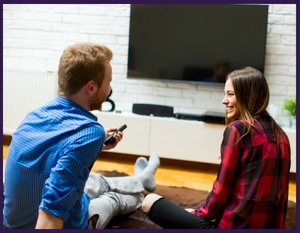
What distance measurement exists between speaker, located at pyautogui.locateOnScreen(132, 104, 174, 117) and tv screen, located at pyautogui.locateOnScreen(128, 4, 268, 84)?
0.89 ft

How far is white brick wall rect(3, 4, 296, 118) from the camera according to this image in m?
3.80

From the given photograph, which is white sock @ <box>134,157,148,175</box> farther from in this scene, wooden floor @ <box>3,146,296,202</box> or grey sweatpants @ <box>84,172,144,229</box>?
wooden floor @ <box>3,146,296,202</box>

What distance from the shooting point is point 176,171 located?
367 centimetres

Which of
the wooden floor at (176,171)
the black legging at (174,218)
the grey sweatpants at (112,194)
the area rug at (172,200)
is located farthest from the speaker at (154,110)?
the black legging at (174,218)

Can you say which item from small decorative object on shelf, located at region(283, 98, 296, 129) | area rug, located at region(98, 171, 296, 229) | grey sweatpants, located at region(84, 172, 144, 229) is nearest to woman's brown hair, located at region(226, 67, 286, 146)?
grey sweatpants, located at region(84, 172, 144, 229)

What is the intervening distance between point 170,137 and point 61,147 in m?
2.54

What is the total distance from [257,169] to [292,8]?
2.71 metres

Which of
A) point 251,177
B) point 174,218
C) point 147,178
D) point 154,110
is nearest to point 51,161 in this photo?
point 174,218

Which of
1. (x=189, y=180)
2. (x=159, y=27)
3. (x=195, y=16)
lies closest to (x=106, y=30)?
(x=159, y=27)

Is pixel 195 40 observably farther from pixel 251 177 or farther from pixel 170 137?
pixel 251 177

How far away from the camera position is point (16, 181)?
1.34m

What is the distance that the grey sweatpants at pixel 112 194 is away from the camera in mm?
1946

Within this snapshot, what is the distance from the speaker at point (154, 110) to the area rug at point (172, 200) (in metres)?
0.72

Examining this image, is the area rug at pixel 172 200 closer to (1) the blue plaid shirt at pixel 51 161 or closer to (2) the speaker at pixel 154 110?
(2) the speaker at pixel 154 110
